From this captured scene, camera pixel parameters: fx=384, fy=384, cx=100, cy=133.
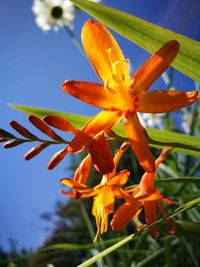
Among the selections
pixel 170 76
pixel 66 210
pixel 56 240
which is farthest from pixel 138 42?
pixel 66 210

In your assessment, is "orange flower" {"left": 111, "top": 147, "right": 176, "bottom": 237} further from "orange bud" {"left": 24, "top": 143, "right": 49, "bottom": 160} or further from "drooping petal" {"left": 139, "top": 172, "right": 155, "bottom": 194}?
"orange bud" {"left": 24, "top": 143, "right": 49, "bottom": 160}

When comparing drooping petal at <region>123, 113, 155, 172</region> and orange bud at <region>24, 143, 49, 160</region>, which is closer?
drooping petal at <region>123, 113, 155, 172</region>

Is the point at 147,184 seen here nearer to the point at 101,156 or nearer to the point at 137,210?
the point at 137,210

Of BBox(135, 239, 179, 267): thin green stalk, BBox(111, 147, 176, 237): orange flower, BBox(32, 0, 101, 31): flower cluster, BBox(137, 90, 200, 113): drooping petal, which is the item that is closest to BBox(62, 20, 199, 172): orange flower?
BBox(137, 90, 200, 113): drooping petal

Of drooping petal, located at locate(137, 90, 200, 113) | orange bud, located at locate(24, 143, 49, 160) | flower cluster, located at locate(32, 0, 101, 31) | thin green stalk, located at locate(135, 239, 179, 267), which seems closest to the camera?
drooping petal, located at locate(137, 90, 200, 113)

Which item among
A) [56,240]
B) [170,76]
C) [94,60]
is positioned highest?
[170,76]

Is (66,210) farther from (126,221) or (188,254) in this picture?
(126,221)

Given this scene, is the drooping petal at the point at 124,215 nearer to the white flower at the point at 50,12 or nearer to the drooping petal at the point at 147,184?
the drooping petal at the point at 147,184
